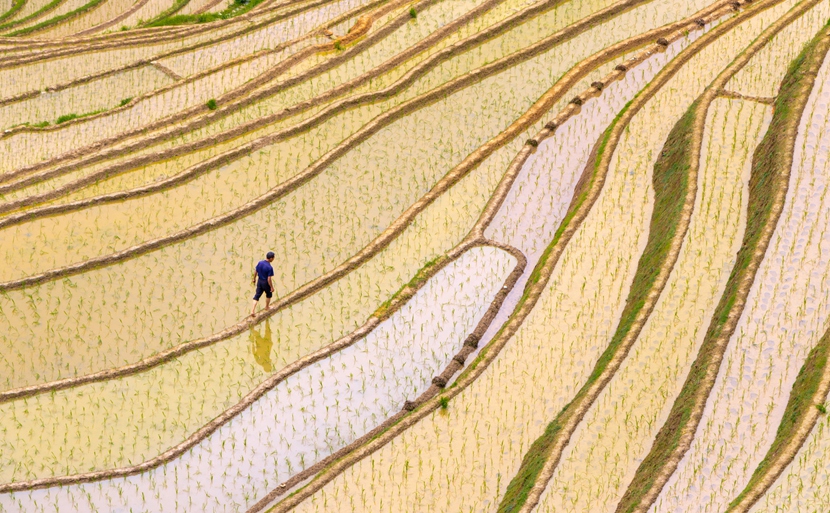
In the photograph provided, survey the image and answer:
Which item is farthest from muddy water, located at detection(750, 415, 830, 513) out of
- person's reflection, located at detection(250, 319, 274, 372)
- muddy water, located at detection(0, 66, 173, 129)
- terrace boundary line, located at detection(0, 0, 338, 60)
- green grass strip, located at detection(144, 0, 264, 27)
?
green grass strip, located at detection(144, 0, 264, 27)

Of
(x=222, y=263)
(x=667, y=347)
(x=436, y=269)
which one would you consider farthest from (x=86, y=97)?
(x=667, y=347)

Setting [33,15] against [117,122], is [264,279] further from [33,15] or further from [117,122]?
[33,15]

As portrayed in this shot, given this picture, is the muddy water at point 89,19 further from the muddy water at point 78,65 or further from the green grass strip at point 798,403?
the green grass strip at point 798,403

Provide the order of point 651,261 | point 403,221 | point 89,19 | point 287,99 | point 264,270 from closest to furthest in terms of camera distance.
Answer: point 264,270
point 651,261
point 403,221
point 287,99
point 89,19

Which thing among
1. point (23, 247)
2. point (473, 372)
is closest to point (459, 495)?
point (473, 372)

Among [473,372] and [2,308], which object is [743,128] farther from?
[2,308]

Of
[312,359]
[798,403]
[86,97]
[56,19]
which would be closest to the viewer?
[798,403]
